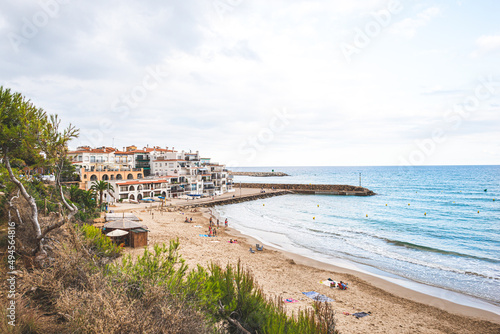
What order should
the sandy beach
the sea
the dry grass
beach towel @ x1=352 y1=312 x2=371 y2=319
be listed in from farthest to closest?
the sea < beach towel @ x1=352 y1=312 x2=371 y2=319 < the sandy beach < the dry grass

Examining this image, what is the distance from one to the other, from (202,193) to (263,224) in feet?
104

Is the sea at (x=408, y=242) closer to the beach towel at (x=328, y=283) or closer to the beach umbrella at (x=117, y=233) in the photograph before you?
the beach towel at (x=328, y=283)

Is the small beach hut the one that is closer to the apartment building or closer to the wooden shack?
the wooden shack

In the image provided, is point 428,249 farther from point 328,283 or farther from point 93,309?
point 93,309


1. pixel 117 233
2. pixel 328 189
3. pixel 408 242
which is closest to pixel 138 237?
pixel 117 233

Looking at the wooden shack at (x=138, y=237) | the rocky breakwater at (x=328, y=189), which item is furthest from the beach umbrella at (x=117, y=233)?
the rocky breakwater at (x=328, y=189)

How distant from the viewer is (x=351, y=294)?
16609 millimetres

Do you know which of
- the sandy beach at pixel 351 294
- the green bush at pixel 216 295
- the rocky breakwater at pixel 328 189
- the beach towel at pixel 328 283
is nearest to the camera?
the green bush at pixel 216 295

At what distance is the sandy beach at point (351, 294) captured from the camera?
1311 centimetres

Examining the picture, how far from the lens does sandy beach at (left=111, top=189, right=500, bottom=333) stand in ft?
43.0

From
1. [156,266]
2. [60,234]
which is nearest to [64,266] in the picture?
[156,266]

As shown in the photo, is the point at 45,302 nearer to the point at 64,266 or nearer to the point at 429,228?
the point at 64,266

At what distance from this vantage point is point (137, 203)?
50969 mm

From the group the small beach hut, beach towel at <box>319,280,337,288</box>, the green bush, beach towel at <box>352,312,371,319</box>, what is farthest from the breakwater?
the green bush
